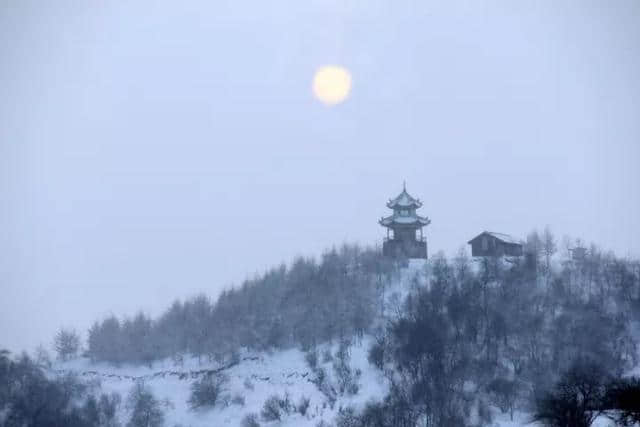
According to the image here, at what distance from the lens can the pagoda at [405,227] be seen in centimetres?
6900

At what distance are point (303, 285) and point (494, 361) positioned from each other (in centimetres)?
2125

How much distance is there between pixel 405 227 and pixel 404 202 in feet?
9.13

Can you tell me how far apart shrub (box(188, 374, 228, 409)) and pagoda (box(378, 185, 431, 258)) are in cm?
2270

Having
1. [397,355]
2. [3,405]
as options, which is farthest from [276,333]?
[3,405]

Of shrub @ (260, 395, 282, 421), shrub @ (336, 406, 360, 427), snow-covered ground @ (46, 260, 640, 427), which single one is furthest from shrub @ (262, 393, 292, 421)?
shrub @ (336, 406, 360, 427)

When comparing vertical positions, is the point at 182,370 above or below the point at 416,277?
below

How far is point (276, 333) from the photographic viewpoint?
5962 centimetres

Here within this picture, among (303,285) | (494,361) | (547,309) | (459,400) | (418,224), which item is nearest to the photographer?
(459,400)

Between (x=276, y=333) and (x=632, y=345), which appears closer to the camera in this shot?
(x=632, y=345)

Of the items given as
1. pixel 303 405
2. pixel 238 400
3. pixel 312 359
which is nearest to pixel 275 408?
pixel 303 405

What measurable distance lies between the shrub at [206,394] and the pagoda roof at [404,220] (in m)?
24.4

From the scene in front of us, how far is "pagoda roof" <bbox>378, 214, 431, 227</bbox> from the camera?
6938 cm

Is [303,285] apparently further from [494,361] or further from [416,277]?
[494,361]

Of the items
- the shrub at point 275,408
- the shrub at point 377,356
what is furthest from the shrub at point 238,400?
the shrub at point 377,356
